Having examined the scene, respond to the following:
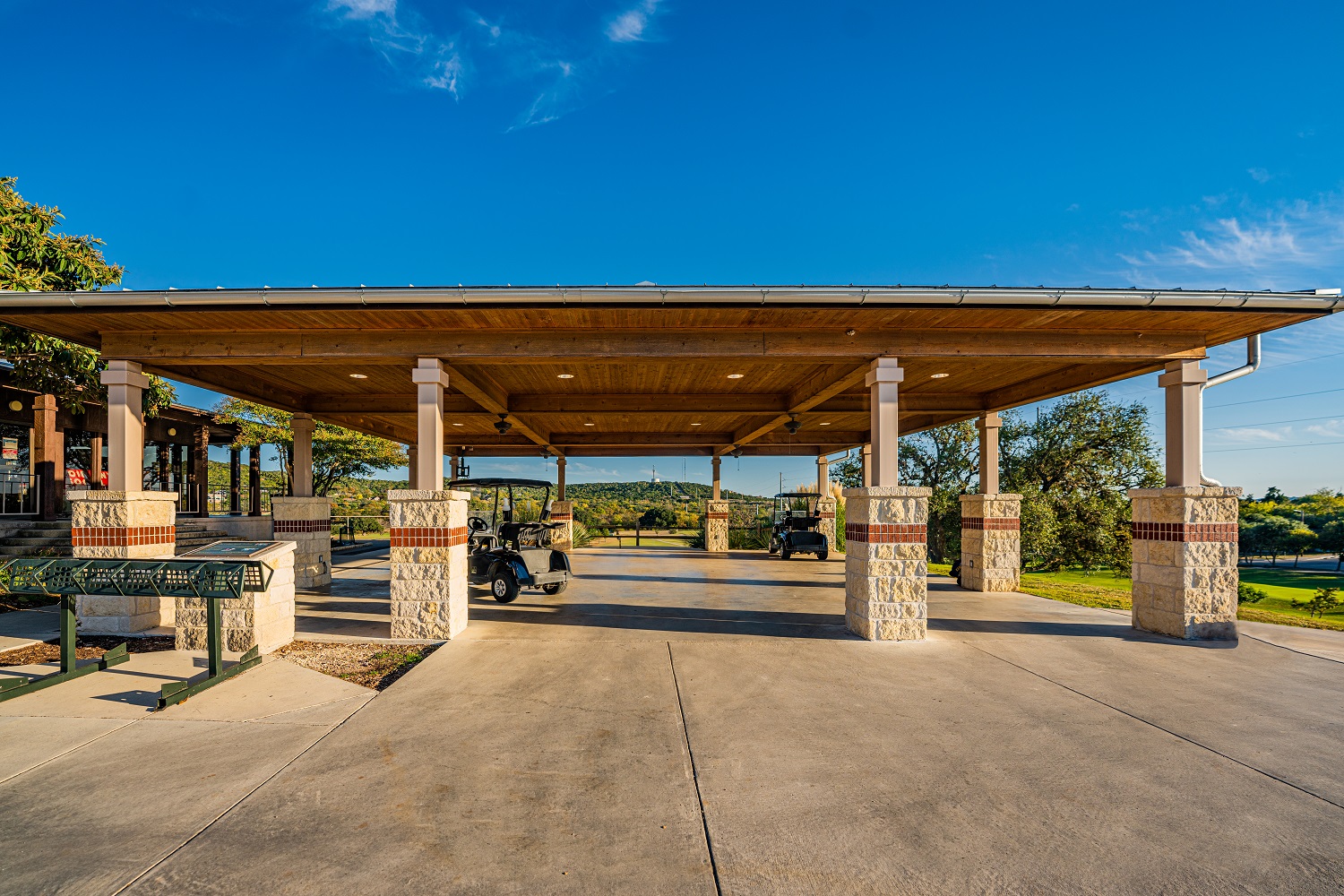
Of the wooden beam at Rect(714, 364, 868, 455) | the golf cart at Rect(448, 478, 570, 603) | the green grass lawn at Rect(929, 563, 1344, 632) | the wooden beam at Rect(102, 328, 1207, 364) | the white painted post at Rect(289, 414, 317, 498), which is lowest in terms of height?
the green grass lawn at Rect(929, 563, 1344, 632)

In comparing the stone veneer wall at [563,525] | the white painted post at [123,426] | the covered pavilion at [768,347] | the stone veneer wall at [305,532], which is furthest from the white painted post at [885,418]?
the stone veneer wall at [563,525]

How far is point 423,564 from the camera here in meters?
6.55

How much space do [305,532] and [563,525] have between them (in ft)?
26.2

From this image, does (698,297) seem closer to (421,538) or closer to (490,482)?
(421,538)

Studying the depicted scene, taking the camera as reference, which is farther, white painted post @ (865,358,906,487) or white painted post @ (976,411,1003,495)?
Answer: white painted post @ (976,411,1003,495)

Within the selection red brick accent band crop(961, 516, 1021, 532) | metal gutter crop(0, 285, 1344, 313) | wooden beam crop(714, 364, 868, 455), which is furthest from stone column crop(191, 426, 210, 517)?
red brick accent band crop(961, 516, 1021, 532)

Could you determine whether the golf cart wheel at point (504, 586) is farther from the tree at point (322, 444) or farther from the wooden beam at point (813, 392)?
the tree at point (322, 444)

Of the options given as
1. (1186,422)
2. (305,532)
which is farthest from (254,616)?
(1186,422)

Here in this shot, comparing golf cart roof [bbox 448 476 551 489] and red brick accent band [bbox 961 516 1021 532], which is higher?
golf cart roof [bbox 448 476 551 489]

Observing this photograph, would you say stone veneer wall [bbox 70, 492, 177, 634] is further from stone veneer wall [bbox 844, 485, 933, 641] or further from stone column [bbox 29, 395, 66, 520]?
stone veneer wall [bbox 844, 485, 933, 641]

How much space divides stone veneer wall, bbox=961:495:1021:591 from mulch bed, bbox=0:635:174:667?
11335 mm

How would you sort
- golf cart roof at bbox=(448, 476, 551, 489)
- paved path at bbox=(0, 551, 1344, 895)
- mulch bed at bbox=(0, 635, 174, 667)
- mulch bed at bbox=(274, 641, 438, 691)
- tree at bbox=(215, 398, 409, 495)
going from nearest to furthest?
paved path at bbox=(0, 551, 1344, 895) → mulch bed at bbox=(274, 641, 438, 691) → mulch bed at bbox=(0, 635, 174, 667) → golf cart roof at bbox=(448, 476, 551, 489) → tree at bbox=(215, 398, 409, 495)

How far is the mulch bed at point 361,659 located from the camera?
5.19m

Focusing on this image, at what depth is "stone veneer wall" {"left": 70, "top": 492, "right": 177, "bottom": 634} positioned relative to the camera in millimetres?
6582
